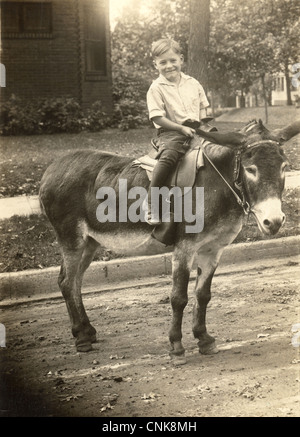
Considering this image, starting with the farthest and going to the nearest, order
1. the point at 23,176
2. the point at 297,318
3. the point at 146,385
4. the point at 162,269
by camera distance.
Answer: the point at 162,269
the point at 23,176
the point at 297,318
the point at 146,385

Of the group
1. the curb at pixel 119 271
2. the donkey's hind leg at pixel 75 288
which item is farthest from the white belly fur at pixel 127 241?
the curb at pixel 119 271

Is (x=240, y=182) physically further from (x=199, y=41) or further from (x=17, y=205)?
(x=17, y=205)

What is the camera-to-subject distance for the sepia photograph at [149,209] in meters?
4.07

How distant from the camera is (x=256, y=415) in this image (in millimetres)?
3816

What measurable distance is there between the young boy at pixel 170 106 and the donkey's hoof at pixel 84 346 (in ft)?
3.82

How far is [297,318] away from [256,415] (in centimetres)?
139

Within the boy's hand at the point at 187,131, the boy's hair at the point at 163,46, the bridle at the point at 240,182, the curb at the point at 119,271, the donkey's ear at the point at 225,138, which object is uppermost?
the boy's hair at the point at 163,46

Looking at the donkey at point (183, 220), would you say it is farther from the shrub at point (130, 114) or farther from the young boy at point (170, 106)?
the shrub at point (130, 114)

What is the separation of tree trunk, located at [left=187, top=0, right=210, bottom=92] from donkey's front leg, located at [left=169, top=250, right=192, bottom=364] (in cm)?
163

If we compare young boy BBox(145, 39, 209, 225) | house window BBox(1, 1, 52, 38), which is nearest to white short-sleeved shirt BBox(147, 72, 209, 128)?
young boy BBox(145, 39, 209, 225)

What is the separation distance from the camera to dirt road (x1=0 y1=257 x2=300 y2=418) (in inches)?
156

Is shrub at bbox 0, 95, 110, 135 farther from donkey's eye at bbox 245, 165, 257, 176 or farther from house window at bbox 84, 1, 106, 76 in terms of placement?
donkey's eye at bbox 245, 165, 257, 176
